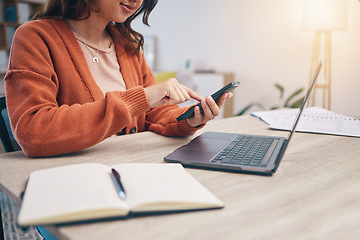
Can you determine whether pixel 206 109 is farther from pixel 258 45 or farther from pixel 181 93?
pixel 258 45

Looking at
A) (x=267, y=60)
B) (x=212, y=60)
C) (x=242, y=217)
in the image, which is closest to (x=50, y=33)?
(x=242, y=217)

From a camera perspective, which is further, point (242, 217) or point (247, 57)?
point (247, 57)

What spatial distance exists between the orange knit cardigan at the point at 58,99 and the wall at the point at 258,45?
2307 mm

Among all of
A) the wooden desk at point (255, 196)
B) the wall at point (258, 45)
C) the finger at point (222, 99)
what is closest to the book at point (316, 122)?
the wooden desk at point (255, 196)

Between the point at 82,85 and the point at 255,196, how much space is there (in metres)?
0.66

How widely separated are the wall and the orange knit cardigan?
2307 millimetres

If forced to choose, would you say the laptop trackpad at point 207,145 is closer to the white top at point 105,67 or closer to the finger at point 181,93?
the finger at point 181,93

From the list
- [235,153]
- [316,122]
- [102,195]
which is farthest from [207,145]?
[316,122]

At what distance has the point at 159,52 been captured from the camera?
14.2ft

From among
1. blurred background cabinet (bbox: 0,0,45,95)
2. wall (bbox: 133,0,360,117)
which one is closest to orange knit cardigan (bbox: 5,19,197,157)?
wall (bbox: 133,0,360,117)

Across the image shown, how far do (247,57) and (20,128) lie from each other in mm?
2948

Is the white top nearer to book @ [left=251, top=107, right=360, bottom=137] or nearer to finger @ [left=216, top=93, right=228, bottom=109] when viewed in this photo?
finger @ [left=216, top=93, right=228, bottom=109]

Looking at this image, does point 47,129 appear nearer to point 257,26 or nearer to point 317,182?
point 317,182

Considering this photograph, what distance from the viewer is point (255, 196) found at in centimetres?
55
